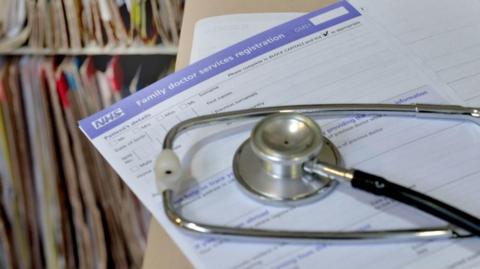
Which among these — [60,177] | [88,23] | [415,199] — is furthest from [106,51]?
[415,199]

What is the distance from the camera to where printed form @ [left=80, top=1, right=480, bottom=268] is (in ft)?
1.57

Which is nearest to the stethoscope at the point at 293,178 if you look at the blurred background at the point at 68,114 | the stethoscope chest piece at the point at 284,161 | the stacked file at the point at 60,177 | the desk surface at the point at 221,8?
the stethoscope chest piece at the point at 284,161

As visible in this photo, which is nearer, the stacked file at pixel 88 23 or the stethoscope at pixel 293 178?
the stethoscope at pixel 293 178

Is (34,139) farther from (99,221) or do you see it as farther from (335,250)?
(335,250)

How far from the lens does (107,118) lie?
60 cm

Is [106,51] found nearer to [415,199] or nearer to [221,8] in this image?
[221,8]

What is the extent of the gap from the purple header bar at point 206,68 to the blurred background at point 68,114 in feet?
1.29

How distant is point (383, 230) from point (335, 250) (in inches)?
1.7

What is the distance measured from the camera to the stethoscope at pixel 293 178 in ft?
1.56

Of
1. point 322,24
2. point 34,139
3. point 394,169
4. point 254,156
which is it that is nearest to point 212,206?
point 254,156

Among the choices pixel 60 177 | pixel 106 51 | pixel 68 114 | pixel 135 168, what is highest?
pixel 135 168

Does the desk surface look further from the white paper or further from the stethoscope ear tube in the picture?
the stethoscope ear tube

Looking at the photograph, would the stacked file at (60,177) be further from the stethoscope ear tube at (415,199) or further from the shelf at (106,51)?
the stethoscope ear tube at (415,199)

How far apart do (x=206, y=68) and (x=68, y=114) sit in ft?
1.89
